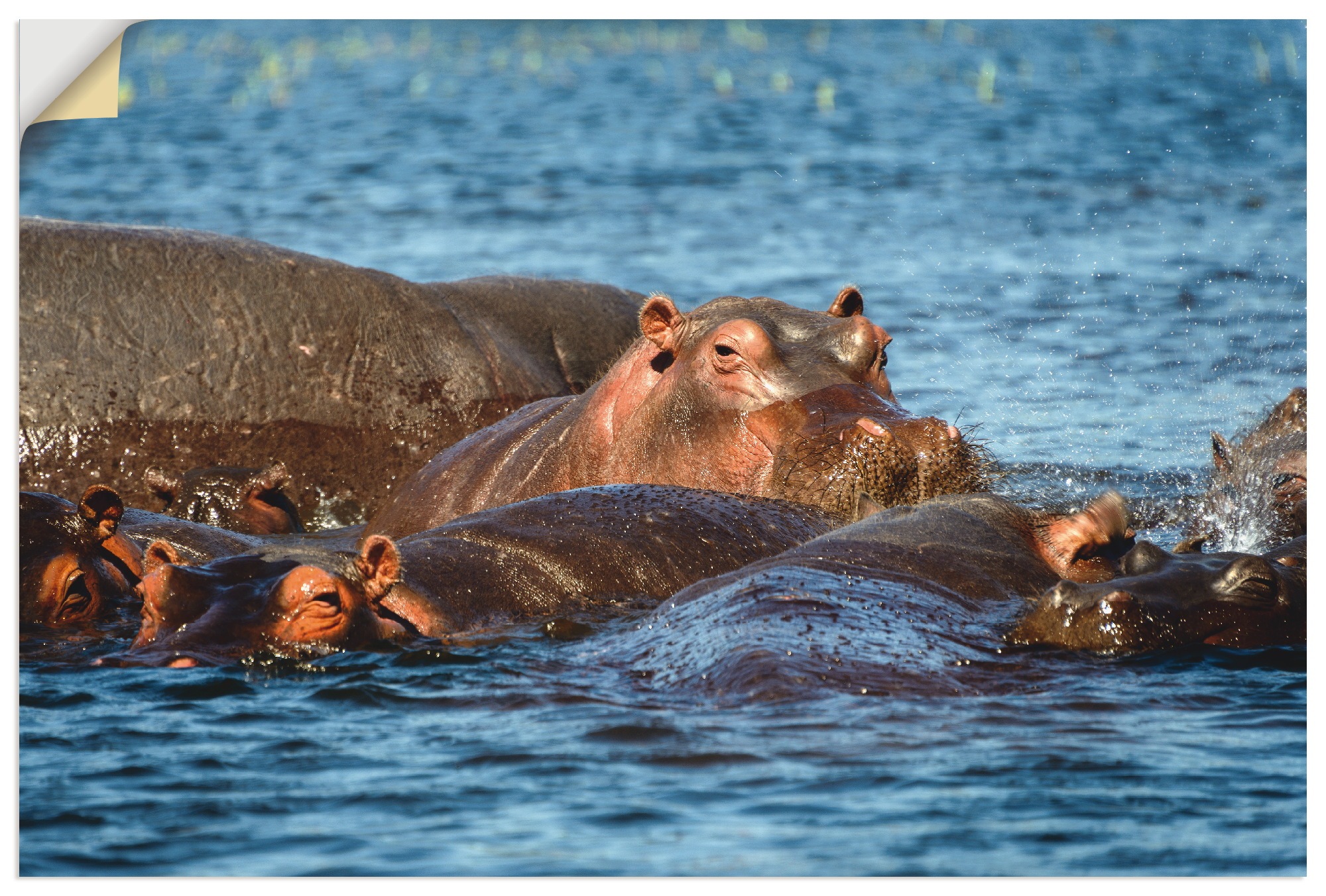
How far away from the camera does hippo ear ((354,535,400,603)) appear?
214 inches

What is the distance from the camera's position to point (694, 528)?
649 centimetres

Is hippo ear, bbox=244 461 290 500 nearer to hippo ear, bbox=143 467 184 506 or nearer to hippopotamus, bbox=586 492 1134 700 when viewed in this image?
hippo ear, bbox=143 467 184 506

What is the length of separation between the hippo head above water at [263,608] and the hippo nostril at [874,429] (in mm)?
2210

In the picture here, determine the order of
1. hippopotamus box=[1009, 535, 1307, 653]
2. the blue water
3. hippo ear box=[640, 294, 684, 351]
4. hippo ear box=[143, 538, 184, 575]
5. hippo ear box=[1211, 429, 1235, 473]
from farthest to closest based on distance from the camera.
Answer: hippo ear box=[1211, 429, 1235, 473] < hippo ear box=[640, 294, 684, 351] < hippo ear box=[143, 538, 184, 575] < hippopotamus box=[1009, 535, 1307, 653] < the blue water

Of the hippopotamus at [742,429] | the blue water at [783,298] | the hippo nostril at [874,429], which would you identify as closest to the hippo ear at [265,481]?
the hippopotamus at [742,429]

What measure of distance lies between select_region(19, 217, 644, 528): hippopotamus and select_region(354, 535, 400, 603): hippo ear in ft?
15.3

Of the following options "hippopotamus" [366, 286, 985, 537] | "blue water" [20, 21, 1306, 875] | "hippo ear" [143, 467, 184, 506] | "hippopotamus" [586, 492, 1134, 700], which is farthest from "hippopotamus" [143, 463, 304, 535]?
"hippopotamus" [586, 492, 1134, 700]

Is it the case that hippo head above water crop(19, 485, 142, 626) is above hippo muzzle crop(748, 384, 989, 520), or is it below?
below

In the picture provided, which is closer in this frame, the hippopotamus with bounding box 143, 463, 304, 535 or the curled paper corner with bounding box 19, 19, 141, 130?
the curled paper corner with bounding box 19, 19, 141, 130

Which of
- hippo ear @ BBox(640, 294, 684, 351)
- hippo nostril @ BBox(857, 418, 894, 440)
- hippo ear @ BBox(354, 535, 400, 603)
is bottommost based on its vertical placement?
hippo ear @ BBox(354, 535, 400, 603)

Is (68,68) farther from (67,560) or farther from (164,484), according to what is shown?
(164,484)

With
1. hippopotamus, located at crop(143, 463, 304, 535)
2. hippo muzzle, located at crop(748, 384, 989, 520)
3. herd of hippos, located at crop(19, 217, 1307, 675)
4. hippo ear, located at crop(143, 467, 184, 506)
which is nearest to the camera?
herd of hippos, located at crop(19, 217, 1307, 675)

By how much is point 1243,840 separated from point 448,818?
5.61 feet
